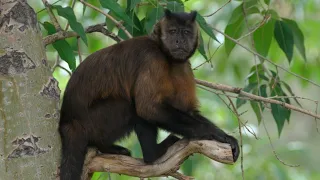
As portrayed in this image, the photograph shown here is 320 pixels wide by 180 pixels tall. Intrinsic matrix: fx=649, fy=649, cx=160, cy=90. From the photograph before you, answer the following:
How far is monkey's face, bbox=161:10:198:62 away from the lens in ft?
16.6

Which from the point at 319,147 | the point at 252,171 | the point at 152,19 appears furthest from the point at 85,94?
the point at 319,147

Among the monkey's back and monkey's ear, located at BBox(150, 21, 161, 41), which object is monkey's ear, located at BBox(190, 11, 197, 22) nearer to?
monkey's ear, located at BBox(150, 21, 161, 41)

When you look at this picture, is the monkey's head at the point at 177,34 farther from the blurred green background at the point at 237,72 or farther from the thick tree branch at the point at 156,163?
the blurred green background at the point at 237,72

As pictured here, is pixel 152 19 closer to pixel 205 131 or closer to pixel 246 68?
pixel 205 131

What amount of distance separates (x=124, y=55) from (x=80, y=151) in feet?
2.72

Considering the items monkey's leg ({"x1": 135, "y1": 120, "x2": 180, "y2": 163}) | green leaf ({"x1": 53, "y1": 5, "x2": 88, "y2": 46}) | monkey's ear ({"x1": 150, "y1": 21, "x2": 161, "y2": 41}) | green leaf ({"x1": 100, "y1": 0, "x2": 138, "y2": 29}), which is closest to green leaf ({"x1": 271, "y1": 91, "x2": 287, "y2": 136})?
monkey's leg ({"x1": 135, "y1": 120, "x2": 180, "y2": 163})

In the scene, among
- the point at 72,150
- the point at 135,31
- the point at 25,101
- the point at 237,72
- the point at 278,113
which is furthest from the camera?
the point at 237,72

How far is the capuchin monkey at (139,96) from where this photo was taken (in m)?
4.74

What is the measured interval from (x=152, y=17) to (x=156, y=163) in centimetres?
121

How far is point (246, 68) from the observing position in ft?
36.6

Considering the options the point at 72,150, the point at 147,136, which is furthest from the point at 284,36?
the point at 72,150

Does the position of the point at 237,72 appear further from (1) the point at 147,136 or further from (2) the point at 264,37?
(1) the point at 147,136

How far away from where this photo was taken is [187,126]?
15.5 feet

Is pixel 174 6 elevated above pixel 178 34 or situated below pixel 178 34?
above
